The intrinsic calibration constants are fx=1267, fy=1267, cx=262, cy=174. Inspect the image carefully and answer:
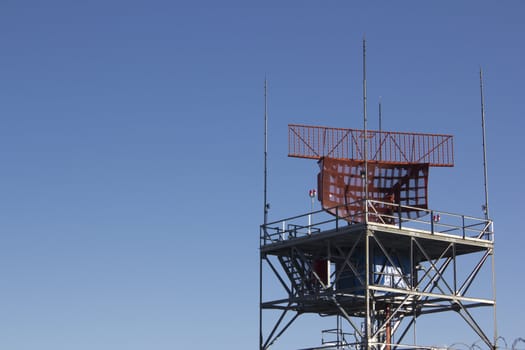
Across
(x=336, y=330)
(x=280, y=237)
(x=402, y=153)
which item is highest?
(x=402, y=153)

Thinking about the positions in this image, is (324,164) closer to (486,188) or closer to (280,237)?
(280,237)

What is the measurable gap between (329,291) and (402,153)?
1087 centimetres

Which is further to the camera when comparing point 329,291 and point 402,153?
point 402,153

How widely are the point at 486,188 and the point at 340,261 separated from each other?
1005 centimetres

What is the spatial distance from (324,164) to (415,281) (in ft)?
29.1

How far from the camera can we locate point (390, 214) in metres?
75.2

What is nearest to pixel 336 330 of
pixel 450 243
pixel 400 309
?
pixel 400 309

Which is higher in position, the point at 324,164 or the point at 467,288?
the point at 324,164

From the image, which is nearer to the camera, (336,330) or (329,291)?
(329,291)

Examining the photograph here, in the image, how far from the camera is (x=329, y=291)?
238 feet

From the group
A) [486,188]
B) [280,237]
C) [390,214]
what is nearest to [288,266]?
[280,237]

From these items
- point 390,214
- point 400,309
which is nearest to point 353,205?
point 390,214

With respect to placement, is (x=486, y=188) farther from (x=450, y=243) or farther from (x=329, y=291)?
(x=329, y=291)

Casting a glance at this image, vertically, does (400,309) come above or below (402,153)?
below
